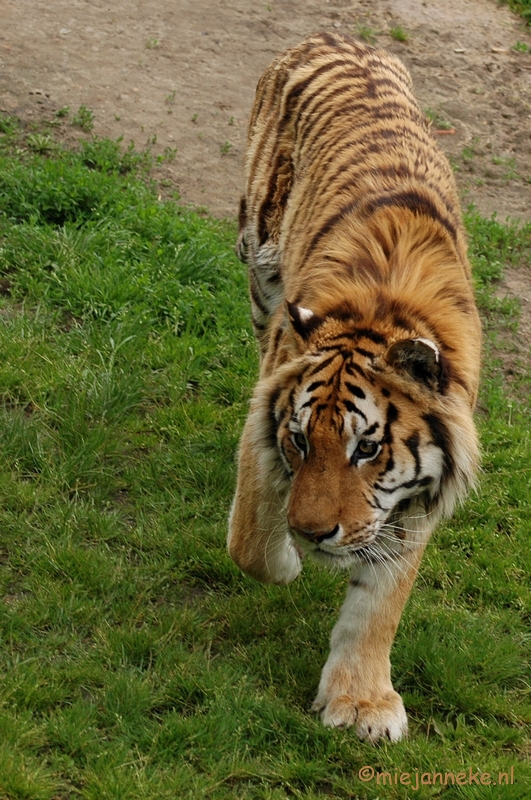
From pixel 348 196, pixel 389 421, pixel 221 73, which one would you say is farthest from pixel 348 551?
pixel 221 73

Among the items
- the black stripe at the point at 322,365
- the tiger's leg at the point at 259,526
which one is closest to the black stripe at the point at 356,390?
the black stripe at the point at 322,365

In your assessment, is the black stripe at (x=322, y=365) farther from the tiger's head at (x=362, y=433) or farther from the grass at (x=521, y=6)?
the grass at (x=521, y=6)

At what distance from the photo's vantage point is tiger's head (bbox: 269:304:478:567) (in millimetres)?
3486

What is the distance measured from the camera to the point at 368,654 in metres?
3.93

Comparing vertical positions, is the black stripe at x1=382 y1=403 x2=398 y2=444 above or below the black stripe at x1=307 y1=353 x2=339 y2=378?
below

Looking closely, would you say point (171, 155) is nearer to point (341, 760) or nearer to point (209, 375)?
point (209, 375)

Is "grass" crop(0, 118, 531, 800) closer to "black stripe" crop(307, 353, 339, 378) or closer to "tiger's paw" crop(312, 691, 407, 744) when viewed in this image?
"tiger's paw" crop(312, 691, 407, 744)

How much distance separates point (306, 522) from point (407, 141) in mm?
2001

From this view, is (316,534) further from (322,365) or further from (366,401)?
(322,365)

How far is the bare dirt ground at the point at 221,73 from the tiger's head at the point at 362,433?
12.3ft

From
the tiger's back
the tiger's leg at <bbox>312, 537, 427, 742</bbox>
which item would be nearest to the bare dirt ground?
the tiger's back

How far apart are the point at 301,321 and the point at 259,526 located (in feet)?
3.09

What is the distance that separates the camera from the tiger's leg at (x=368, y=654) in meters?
3.86

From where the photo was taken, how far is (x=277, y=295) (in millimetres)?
5449
